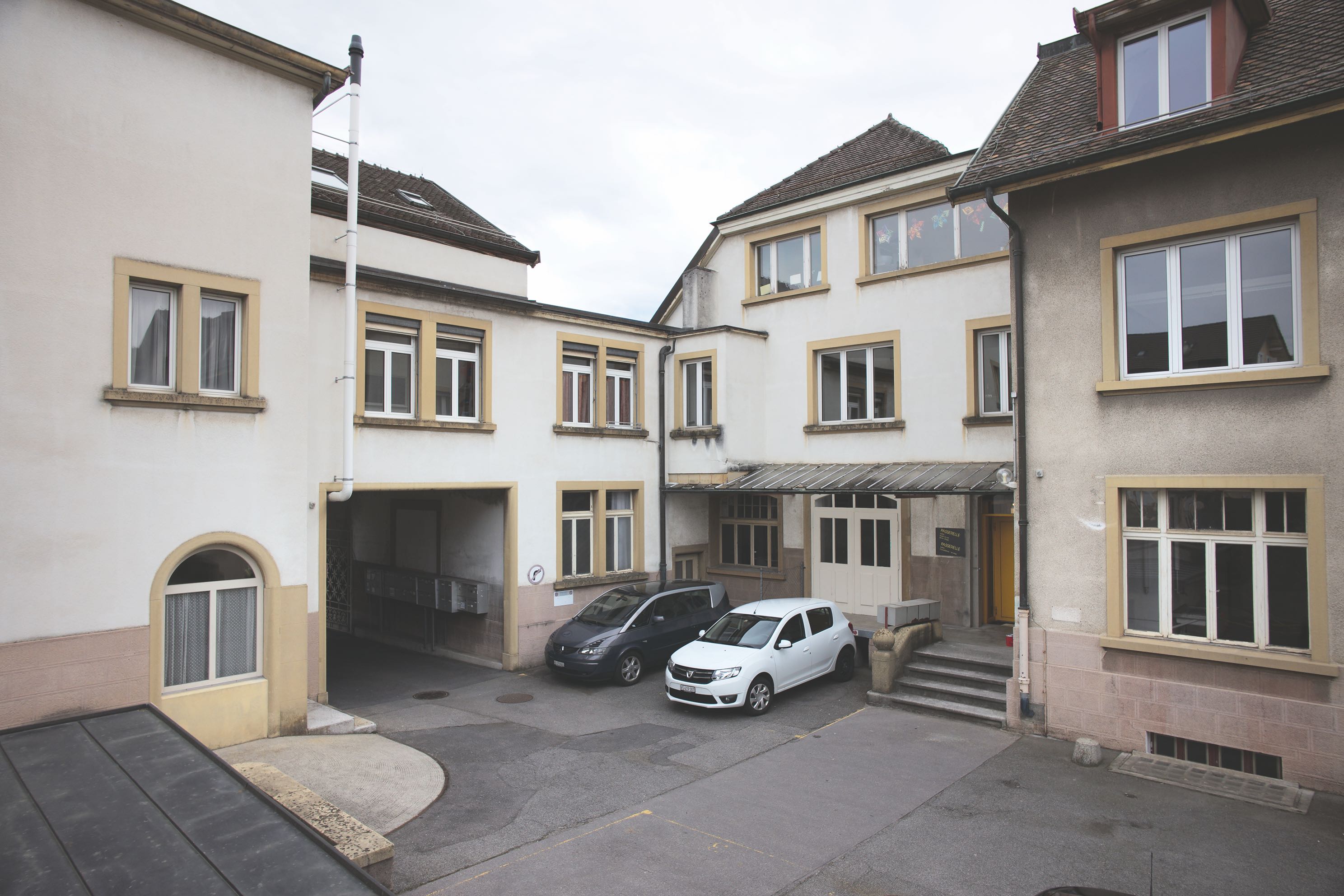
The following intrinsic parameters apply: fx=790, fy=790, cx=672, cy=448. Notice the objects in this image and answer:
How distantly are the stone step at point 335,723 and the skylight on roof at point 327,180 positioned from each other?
972 centimetres

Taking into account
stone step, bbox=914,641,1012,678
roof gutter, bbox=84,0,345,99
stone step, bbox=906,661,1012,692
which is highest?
roof gutter, bbox=84,0,345,99

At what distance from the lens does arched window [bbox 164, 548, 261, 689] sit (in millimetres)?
10172

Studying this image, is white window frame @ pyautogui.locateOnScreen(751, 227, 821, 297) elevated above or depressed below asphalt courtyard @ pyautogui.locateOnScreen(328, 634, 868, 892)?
above

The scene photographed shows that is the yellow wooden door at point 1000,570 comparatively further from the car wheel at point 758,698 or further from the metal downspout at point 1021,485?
the car wheel at point 758,698

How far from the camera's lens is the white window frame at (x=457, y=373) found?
14.9 metres

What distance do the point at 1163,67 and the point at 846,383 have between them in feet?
28.0

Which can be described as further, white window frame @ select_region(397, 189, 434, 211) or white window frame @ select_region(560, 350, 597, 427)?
white window frame @ select_region(397, 189, 434, 211)

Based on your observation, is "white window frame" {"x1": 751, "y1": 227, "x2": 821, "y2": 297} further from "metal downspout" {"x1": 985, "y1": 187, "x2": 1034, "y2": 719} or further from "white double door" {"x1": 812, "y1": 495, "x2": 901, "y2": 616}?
"metal downspout" {"x1": 985, "y1": 187, "x2": 1034, "y2": 719}

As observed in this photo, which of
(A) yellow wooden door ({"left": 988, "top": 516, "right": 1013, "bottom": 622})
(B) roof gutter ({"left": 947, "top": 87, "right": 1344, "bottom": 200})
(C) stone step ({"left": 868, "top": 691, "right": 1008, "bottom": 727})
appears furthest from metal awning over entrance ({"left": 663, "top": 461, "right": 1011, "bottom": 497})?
(B) roof gutter ({"left": 947, "top": 87, "right": 1344, "bottom": 200})

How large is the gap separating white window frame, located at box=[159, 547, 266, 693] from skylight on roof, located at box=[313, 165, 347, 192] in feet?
27.0

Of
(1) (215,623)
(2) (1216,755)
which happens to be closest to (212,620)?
(1) (215,623)

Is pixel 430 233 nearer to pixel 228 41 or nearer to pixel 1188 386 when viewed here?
pixel 228 41

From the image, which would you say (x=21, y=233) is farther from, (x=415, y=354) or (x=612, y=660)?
(x=612, y=660)

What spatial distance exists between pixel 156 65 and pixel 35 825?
377 inches
